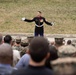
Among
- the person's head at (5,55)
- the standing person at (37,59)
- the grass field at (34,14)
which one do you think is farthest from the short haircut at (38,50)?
the grass field at (34,14)

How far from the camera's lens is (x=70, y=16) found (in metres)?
25.3

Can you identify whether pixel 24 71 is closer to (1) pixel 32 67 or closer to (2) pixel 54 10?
(1) pixel 32 67

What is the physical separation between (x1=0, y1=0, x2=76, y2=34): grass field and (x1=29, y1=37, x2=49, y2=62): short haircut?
17.7 meters

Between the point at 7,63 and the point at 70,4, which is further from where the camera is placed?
the point at 70,4

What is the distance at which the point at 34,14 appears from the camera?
2544 centimetres

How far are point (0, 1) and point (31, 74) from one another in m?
26.2

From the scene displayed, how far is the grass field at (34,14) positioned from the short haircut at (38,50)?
17652 mm

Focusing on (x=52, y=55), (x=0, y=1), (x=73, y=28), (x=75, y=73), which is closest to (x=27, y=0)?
(x=0, y=1)

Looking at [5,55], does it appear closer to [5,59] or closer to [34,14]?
[5,59]

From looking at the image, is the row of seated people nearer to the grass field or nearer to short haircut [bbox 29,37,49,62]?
short haircut [bbox 29,37,49,62]

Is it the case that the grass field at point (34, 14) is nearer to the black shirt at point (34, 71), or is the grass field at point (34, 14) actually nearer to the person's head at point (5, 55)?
the person's head at point (5, 55)

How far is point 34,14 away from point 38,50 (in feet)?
71.7

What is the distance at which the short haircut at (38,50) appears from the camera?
11.9 ft

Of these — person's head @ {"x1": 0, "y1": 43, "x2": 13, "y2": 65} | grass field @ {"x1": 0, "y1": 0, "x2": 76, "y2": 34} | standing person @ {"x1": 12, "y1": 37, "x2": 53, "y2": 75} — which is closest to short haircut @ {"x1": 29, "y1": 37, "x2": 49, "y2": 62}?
standing person @ {"x1": 12, "y1": 37, "x2": 53, "y2": 75}
